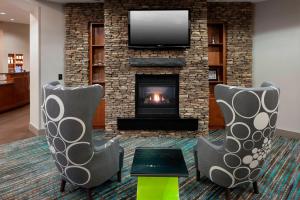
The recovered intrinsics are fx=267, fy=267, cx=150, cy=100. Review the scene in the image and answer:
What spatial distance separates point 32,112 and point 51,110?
359 centimetres

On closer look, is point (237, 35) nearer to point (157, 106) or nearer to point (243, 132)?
point (157, 106)

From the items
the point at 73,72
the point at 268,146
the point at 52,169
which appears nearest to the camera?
the point at 268,146

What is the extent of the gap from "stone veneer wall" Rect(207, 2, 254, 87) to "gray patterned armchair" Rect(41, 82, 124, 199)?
4.00 m

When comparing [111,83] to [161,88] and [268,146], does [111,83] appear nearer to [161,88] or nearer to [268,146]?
[161,88]

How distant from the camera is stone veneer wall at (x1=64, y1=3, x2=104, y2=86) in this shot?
5637mm

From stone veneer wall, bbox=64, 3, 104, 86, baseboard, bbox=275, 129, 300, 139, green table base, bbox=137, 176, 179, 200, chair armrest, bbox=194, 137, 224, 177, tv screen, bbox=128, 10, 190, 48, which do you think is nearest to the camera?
green table base, bbox=137, 176, 179, 200

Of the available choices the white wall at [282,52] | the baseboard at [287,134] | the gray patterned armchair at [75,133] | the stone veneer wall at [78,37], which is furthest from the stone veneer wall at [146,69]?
the gray patterned armchair at [75,133]

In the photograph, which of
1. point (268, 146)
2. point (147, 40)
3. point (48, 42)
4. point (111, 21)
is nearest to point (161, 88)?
point (147, 40)

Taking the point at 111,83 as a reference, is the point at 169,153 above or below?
below

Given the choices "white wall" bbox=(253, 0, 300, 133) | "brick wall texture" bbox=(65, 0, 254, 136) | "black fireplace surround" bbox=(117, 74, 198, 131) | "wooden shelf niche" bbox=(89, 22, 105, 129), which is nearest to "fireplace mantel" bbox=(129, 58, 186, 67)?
"brick wall texture" bbox=(65, 0, 254, 136)

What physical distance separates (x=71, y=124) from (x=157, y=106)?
3081 mm

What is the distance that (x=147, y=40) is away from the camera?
17.1 feet

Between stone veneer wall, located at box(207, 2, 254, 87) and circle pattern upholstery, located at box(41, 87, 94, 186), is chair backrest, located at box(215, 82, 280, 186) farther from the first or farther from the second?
stone veneer wall, located at box(207, 2, 254, 87)

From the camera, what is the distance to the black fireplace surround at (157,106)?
5.30m
